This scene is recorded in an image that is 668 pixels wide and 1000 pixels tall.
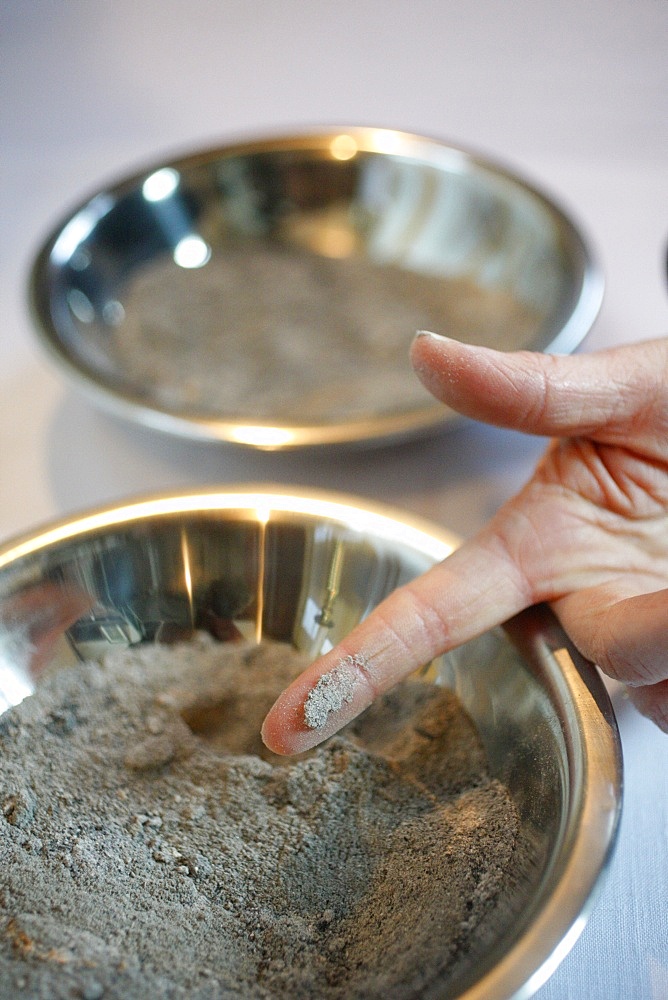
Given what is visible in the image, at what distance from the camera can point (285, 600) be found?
1.83ft

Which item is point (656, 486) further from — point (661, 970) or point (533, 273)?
point (533, 273)

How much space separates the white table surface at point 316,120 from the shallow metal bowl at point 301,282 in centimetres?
6

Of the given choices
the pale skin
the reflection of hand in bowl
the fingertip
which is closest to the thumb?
the pale skin

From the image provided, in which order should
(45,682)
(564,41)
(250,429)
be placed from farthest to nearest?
(564,41)
(250,429)
(45,682)

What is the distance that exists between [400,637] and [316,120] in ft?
3.17

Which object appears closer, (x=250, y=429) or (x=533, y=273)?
(x=250, y=429)

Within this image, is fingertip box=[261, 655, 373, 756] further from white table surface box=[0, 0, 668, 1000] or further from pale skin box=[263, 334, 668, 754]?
white table surface box=[0, 0, 668, 1000]

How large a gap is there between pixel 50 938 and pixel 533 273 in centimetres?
71

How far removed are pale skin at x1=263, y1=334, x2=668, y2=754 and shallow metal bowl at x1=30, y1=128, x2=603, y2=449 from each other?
0.50 ft

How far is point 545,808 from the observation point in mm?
420

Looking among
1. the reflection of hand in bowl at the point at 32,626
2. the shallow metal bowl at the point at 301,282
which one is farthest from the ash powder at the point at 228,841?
the shallow metal bowl at the point at 301,282

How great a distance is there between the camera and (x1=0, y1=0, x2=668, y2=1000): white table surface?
0.73 metres

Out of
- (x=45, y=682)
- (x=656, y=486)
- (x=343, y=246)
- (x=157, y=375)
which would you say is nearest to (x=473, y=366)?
(x=656, y=486)

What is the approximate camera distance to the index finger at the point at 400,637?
44 centimetres
